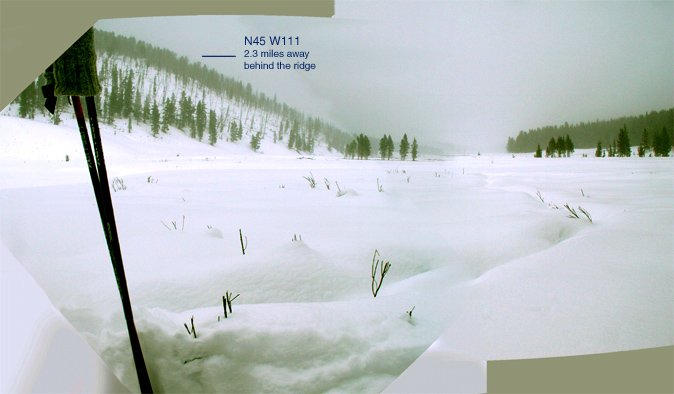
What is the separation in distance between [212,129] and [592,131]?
89 centimetres

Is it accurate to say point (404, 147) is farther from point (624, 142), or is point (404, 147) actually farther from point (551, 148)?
point (624, 142)

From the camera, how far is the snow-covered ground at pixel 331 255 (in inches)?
28.0

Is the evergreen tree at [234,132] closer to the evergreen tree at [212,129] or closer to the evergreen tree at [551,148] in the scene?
the evergreen tree at [212,129]

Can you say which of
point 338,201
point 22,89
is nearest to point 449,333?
point 338,201

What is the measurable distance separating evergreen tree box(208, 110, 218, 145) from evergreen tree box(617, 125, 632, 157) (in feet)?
3.11

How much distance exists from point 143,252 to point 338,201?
431mm

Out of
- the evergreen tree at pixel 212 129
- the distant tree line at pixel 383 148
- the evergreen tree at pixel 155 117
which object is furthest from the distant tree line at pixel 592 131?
the evergreen tree at pixel 155 117

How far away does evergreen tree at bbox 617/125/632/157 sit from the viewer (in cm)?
91

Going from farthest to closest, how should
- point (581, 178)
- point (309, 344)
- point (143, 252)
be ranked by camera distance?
point (581, 178) < point (143, 252) < point (309, 344)

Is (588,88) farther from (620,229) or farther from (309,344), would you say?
(309,344)

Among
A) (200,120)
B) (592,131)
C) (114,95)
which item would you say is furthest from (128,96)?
(592,131)

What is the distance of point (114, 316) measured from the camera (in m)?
0.76

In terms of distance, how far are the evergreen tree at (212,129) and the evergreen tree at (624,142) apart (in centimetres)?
95

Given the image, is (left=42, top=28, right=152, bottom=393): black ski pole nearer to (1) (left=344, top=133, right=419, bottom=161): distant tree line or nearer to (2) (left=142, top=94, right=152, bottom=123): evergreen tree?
(2) (left=142, top=94, right=152, bottom=123): evergreen tree
